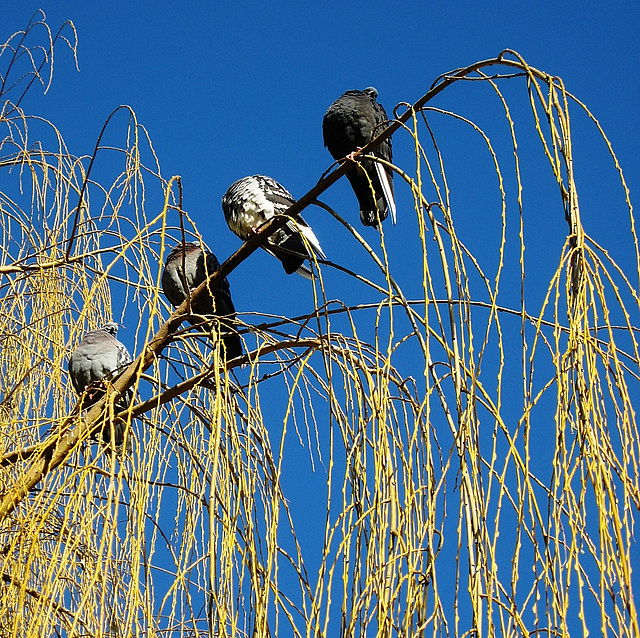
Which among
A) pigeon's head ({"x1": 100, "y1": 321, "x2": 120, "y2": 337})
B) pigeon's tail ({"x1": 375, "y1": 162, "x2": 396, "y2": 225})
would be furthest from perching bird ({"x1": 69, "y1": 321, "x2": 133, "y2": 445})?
pigeon's tail ({"x1": 375, "y1": 162, "x2": 396, "y2": 225})

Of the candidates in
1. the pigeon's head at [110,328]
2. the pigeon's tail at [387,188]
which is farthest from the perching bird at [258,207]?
the pigeon's head at [110,328]

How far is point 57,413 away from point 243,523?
940 millimetres

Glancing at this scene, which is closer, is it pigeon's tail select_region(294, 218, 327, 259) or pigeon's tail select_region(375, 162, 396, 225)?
pigeon's tail select_region(294, 218, 327, 259)

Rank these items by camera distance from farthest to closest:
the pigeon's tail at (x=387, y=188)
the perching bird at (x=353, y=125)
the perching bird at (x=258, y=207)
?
the perching bird at (x=353, y=125) → the perching bird at (x=258, y=207) → the pigeon's tail at (x=387, y=188)

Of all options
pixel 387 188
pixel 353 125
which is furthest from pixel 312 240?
pixel 353 125

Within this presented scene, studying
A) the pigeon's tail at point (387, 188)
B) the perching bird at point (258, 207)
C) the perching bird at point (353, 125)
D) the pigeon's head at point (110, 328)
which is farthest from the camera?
the perching bird at point (353, 125)

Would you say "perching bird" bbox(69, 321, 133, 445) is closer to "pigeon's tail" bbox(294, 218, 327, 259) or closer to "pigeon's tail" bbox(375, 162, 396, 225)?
"pigeon's tail" bbox(294, 218, 327, 259)

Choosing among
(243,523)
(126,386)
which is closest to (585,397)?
(243,523)

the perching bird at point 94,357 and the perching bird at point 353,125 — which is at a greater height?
the perching bird at point 353,125

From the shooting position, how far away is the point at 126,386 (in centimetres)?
186

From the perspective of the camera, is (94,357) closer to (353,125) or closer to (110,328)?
(110,328)

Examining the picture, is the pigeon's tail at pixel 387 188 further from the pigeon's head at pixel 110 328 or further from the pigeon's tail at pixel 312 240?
the pigeon's head at pixel 110 328

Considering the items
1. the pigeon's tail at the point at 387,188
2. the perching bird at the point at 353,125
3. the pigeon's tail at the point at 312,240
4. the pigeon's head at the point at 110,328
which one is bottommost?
the pigeon's head at the point at 110,328

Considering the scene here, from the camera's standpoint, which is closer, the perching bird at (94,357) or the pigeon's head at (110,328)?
the pigeon's head at (110,328)
